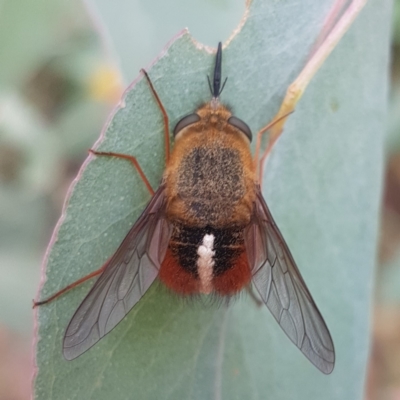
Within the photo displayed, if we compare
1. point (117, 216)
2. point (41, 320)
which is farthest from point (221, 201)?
point (41, 320)

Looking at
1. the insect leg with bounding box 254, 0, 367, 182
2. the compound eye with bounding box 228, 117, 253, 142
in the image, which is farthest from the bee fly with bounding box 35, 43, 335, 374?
the insect leg with bounding box 254, 0, 367, 182

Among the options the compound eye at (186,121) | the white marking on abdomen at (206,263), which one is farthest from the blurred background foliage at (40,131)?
the white marking on abdomen at (206,263)

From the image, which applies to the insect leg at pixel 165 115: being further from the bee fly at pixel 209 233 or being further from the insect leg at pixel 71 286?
the insect leg at pixel 71 286

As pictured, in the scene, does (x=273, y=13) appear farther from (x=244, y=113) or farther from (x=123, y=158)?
(x=123, y=158)

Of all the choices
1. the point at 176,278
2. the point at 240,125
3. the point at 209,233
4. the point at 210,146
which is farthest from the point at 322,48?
the point at 176,278

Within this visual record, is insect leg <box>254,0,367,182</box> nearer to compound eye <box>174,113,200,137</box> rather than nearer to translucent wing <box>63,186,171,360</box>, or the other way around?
compound eye <box>174,113,200,137</box>

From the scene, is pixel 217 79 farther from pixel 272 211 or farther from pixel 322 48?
pixel 272 211
